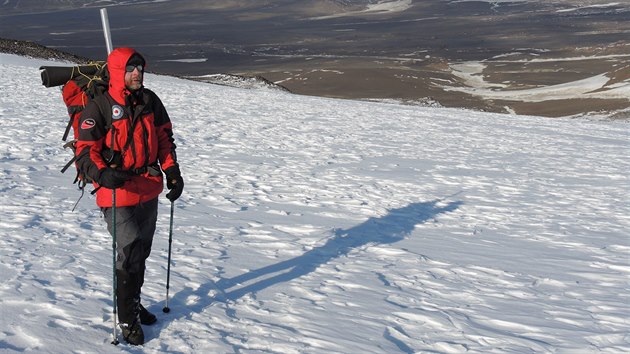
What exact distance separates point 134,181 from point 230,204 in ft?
13.4

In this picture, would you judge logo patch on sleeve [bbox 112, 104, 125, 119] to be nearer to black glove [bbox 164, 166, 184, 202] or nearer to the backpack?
the backpack

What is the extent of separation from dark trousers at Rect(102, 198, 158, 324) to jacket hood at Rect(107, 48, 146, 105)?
24.3 inches

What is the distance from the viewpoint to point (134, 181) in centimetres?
409

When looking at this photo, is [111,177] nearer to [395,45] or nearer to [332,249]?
[332,249]

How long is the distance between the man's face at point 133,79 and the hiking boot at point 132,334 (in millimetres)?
1302

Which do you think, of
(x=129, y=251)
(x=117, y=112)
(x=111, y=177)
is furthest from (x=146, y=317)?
(x=117, y=112)

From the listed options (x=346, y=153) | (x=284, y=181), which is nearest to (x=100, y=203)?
(x=284, y=181)

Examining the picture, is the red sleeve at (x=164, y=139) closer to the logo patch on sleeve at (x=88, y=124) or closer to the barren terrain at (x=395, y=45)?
the logo patch on sleeve at (x=88, y=124)

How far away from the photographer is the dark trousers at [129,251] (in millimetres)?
4102

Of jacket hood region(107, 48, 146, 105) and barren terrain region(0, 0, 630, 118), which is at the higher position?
jacket hood region(107, 48, 146, 105)

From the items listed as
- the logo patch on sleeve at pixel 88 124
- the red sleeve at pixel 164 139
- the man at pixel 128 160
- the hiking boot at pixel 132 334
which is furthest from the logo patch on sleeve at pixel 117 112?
the hiking boot at pixel 132 334

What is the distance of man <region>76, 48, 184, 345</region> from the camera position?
13.0 feet

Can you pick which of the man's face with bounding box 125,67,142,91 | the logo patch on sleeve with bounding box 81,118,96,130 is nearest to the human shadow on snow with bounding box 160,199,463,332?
the logo patch on sleeve with bounding box 81,118,96,130

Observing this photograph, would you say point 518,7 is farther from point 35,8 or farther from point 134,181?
point 134,181
